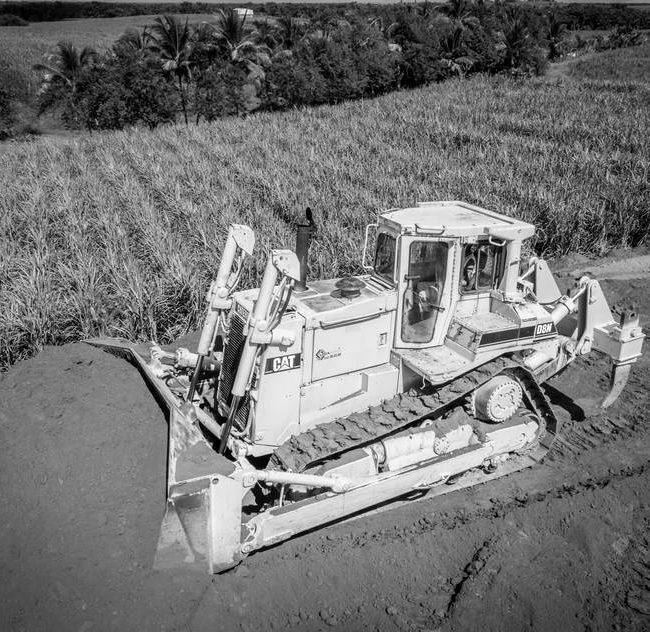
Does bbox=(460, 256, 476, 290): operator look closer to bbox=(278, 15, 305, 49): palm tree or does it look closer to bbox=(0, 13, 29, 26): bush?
bbox=(278, 15, 305, 49): palm tree

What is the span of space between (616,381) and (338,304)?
3.72 metres

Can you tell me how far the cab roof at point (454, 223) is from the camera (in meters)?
5.85

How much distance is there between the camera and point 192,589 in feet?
15.7

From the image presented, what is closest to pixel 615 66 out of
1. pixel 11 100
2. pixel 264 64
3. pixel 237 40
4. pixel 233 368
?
pixel 264 64

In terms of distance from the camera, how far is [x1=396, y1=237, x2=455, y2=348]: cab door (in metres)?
5.99

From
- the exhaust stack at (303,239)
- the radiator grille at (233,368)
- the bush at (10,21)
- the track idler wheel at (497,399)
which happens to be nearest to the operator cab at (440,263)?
the track idler wheel at (497,399)

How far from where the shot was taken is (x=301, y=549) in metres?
5.38

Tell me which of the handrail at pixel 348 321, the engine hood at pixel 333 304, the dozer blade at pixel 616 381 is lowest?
the dozer blade at pixel 616 381

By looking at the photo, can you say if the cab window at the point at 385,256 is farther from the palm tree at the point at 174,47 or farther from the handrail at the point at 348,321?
the palm tree at the point at 174,47

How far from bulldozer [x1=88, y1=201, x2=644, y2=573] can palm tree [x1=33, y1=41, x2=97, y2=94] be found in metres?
28.3

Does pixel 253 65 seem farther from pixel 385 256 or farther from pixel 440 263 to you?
pixel 440 263

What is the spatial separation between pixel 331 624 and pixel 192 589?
110 cm

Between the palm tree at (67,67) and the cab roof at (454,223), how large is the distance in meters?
29.0

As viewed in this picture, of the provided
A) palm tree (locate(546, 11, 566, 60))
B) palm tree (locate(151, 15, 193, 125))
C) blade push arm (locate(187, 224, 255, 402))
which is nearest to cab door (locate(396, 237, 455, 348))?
blade push arm (locate(187, 224, 255, 402))
